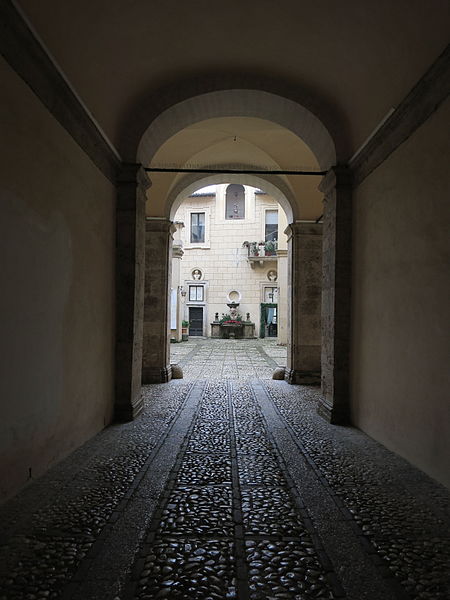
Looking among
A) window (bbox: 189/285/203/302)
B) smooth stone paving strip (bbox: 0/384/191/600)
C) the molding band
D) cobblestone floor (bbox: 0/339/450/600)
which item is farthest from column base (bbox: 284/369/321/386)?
window (bbox: 189/285/203/302)

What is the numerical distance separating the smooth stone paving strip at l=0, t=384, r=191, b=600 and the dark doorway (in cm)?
2323

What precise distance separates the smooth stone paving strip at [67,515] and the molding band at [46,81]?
10.9 ft

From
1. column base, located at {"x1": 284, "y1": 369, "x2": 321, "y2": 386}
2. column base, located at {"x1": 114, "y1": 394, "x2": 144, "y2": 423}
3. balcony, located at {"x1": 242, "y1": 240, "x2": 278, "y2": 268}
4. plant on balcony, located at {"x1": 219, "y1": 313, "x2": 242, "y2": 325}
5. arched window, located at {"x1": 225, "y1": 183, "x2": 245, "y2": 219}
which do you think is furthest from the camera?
arched window, located at {"x1": 225, "y1": 183, "x2": 245, "y2": 219}

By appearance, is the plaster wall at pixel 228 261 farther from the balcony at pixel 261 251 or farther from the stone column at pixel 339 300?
the stone column at pixel 339 300

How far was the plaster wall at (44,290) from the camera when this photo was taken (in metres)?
2.95

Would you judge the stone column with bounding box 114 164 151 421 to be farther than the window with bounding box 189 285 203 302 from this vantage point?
No

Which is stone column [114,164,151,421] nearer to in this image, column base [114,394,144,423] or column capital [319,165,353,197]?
column base [114,394,144,423]

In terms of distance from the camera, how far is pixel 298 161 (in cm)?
891

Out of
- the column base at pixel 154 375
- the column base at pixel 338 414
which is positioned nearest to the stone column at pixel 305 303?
the column base at pixel 154 375

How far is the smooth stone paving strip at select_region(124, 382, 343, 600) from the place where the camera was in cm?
211

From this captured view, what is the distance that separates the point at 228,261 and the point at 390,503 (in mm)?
24955

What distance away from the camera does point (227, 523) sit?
9.09 ft

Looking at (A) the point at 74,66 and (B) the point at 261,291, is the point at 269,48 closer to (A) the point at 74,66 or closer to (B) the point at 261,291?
(A) the point at 74,66

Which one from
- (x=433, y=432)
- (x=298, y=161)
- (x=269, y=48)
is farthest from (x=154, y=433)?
(x=298, y=161)
